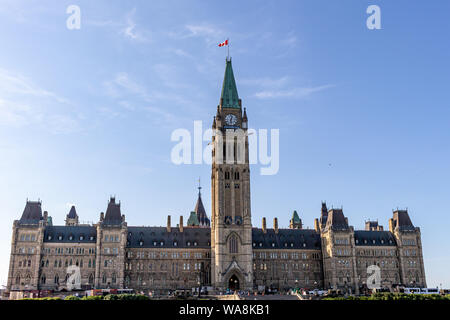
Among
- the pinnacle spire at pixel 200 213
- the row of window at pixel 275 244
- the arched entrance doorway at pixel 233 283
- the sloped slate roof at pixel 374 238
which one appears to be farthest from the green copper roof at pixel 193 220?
the sloped slate roof at pixel 374 238

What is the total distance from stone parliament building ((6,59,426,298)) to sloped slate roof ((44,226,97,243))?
0.23 metres

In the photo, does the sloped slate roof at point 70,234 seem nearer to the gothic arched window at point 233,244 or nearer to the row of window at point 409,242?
the gothic arched window at point 233,244

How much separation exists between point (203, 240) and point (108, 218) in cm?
2448

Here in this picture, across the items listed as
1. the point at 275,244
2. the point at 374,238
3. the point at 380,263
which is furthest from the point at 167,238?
the point at 380,263

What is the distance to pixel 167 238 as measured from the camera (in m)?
126

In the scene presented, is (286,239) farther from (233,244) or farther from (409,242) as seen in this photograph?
(409,242)

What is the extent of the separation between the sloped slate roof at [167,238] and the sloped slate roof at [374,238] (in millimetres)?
39631

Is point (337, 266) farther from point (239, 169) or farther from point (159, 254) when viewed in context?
point (159, 254)

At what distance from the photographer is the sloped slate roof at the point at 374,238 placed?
131m

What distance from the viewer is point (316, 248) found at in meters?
132

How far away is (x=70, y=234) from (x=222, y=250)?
36.4 metres
